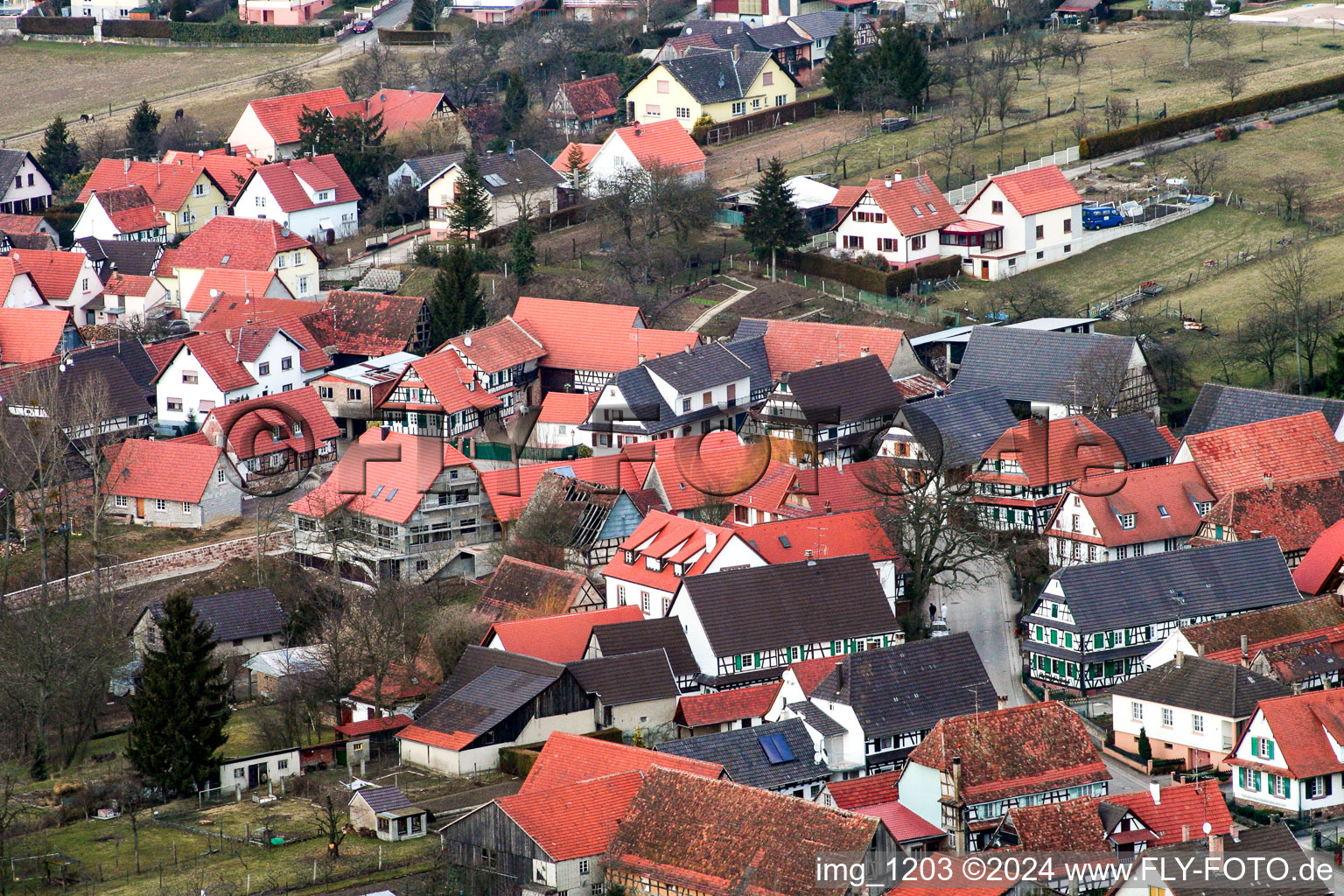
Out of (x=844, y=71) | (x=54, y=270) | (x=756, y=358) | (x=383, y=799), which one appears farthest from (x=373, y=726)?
(x=844, y=71)

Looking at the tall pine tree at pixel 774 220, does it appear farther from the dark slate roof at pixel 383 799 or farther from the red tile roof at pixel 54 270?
the dark slate roof at pixel 383 799

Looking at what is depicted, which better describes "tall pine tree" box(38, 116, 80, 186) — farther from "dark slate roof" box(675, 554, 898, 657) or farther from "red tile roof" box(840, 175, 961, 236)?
"dark slate roof" box(675, 554, 898, 657)

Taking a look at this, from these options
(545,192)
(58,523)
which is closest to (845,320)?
(545,192)

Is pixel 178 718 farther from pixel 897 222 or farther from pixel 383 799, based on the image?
pixel 897 222

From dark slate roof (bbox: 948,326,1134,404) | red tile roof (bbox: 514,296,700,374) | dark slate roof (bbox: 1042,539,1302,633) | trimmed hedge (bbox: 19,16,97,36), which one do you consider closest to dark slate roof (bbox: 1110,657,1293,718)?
dark slate roof (bbox: 1042,539,1302,633)

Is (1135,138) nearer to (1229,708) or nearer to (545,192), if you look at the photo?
(545,192)

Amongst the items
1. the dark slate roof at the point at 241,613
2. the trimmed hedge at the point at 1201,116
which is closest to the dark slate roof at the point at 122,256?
the dark slate roof at the point at 241,613

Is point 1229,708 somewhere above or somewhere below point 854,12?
below
